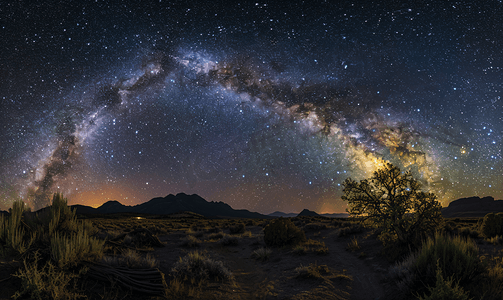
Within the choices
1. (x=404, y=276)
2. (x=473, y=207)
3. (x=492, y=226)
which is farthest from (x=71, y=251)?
(x=473, y=207)

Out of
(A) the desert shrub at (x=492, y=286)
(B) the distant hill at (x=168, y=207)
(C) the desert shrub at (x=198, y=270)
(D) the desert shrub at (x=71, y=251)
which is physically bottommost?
(B) the distant hill at (x=168, y=207)

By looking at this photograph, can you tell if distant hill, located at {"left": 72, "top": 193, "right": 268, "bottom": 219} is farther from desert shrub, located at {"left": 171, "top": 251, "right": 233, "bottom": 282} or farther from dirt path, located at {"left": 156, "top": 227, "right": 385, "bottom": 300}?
desert shrub, located at {"left": 171, "top": 251, "right": 233, "bottom": 282}

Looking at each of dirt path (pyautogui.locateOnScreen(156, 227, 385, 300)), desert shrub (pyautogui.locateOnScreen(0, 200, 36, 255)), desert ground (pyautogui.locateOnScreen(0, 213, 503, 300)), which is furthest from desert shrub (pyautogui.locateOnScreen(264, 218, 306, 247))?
desert shrub (pyautogui.locateOnScreen(0, 200, 36, 255))

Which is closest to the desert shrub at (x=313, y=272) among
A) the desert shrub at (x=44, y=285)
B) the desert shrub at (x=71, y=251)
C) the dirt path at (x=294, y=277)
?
the dirt path at (x=294, y=277)

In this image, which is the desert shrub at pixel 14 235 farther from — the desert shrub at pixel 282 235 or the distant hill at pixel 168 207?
the distant hill at pixel 168 207

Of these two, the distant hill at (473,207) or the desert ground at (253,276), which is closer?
the desert ground at (253,276)

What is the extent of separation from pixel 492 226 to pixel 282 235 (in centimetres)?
1317

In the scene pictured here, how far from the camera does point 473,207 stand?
126188mm

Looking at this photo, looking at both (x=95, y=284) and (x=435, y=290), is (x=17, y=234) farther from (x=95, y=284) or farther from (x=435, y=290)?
(x=435, y=290)

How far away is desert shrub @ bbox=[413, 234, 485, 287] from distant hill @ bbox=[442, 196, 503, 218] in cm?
14173

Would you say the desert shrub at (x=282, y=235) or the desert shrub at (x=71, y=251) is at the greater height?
the desert shrub at (x=71, y=251)

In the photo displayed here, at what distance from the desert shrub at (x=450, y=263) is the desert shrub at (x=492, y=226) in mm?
11008

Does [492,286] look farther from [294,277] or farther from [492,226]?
[492,226]

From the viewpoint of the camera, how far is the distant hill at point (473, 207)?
115156mm
